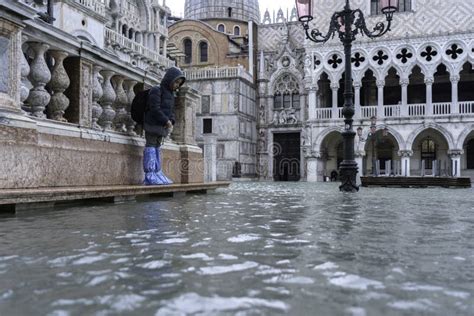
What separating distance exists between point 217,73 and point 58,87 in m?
30.1

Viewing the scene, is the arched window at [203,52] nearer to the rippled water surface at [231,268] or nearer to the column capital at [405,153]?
the column capital at [405,153]

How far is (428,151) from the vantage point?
3294 centimetres

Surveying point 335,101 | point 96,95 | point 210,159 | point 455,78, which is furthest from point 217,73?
point 96,95

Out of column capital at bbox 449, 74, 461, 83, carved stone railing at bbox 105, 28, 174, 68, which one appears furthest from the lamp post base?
column capital at bbox 449, 74, 461, 83

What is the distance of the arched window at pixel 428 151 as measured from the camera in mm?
32719

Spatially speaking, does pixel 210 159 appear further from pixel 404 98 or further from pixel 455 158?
pixel 455 158

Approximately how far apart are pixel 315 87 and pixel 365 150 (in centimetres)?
518

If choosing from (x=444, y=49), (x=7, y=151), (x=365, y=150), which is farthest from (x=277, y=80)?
(x=7, y=151)

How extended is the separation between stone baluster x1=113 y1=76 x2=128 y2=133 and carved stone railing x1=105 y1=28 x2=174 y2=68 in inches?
743

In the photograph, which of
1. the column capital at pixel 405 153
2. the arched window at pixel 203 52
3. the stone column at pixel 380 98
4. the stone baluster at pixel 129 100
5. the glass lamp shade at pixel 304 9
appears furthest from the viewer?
the arched window at pixel 203 52

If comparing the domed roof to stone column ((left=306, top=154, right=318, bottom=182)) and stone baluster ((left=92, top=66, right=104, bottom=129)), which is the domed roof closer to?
stone column ((left=306, top=154, right=318, bottom=182))

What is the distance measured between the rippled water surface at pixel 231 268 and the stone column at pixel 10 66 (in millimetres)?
1213

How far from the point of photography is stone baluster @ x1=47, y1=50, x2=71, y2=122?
223 inches

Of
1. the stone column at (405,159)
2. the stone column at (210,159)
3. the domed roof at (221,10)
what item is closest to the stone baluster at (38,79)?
the stone column at (210,159)
